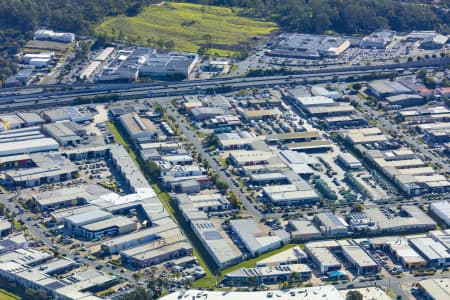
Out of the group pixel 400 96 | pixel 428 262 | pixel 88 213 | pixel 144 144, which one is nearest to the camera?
pixel 428 262

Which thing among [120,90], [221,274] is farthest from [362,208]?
[120,90]

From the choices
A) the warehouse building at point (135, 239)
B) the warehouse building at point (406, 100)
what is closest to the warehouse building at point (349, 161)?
the warehouse building at point (406, 100)

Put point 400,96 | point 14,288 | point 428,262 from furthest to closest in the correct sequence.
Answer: point 400,96 → point 428,262 → point 14,288

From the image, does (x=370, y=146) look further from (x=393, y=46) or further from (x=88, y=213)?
(x=393, y=46)

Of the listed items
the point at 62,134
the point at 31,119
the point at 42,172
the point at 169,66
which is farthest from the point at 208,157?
the point at 169,66

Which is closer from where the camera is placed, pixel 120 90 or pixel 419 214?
pixel 419 214

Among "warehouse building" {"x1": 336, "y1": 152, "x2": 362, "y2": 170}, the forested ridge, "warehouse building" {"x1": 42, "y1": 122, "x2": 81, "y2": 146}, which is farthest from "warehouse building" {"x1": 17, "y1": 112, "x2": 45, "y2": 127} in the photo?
the forested ridge

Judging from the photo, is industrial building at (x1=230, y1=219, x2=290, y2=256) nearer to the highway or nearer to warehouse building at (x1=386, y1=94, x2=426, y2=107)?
warehouse building at (x1=386, y1=94, x2=426, y2=107)

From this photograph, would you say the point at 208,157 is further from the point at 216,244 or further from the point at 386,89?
the point at 386,89
